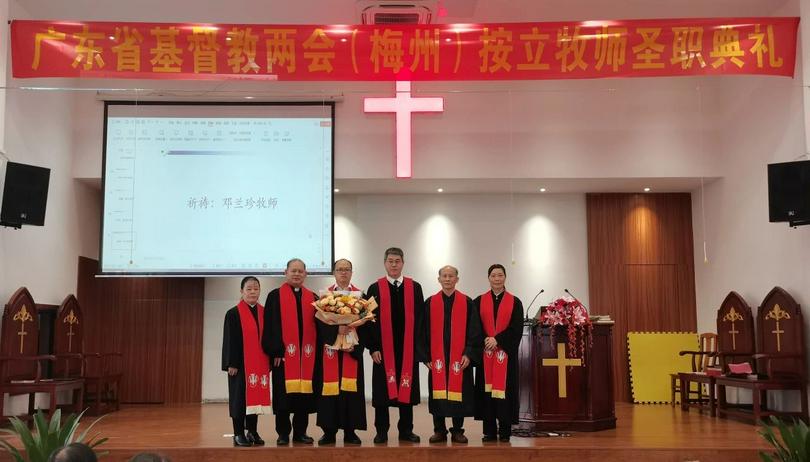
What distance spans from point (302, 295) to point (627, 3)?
450 cm

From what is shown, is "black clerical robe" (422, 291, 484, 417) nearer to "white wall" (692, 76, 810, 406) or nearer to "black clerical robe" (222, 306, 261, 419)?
"black clerical robe" (222, 306, 261, 419)

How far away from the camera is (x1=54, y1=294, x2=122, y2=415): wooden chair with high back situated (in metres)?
7.45

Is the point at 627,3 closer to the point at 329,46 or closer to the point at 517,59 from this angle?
the point at 517,59

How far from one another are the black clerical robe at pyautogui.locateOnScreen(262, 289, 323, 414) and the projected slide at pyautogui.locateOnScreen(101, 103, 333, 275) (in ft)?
9.02

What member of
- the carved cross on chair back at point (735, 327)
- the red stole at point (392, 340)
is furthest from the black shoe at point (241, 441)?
the carved cross on chair back at point (735, 327)

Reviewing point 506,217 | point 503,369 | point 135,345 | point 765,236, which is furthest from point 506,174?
point 135,345

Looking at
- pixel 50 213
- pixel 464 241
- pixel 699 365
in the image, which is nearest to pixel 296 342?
pixel 50 213

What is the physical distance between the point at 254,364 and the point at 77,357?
9.68 ft

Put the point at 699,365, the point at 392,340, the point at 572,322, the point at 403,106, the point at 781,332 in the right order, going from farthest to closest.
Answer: the point at 699,365 < the point at 403,106 < the point at 781,332 < the point at 572,322 < the point at 392,340

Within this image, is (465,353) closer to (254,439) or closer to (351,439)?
(351,439)

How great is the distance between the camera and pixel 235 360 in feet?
16.6

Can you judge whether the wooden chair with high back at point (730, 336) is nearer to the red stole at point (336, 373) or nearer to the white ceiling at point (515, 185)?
the white ceiling at point (515, 185)

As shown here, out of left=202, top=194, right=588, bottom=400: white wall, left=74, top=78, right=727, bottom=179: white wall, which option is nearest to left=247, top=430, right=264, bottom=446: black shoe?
left=74, top=78, right=727, bottom=179: white wall

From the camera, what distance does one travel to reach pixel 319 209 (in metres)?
7.97
